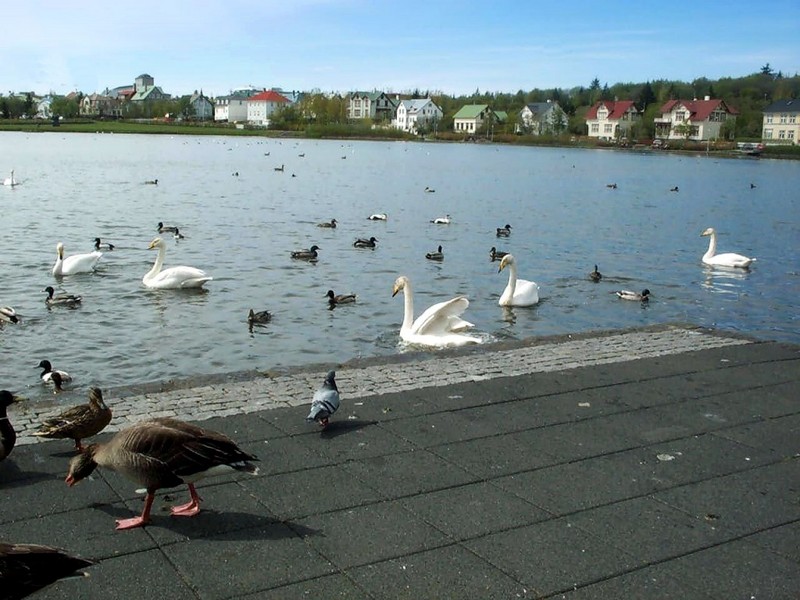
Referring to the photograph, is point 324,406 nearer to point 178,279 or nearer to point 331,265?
point 178,279

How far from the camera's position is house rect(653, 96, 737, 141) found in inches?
5771

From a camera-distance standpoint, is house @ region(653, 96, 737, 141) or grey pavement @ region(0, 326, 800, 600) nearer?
grey pavement @ region(0, 326, 800, 600)

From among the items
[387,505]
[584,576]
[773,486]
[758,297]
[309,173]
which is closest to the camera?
[584,576]

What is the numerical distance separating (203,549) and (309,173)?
60.9 m

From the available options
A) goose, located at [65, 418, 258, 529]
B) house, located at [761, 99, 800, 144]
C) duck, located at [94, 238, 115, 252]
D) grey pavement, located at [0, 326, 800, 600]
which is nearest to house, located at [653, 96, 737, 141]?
house, located at [761, 99, 800, 144]

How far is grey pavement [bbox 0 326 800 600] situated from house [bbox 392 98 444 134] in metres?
183

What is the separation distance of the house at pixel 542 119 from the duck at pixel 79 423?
562 ft

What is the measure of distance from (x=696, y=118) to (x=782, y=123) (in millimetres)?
13994

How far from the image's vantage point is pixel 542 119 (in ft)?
581

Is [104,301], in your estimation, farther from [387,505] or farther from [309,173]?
[309,173]

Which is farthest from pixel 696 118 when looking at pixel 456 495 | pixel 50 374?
pixel 456 495

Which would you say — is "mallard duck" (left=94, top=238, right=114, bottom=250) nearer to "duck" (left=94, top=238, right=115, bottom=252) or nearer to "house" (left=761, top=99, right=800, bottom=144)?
"duck" (left=94, top=238, right=115, bottom=252)

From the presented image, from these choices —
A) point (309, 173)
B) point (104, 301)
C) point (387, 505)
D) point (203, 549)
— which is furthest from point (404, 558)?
point (309, 173)

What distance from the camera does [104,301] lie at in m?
17.1
